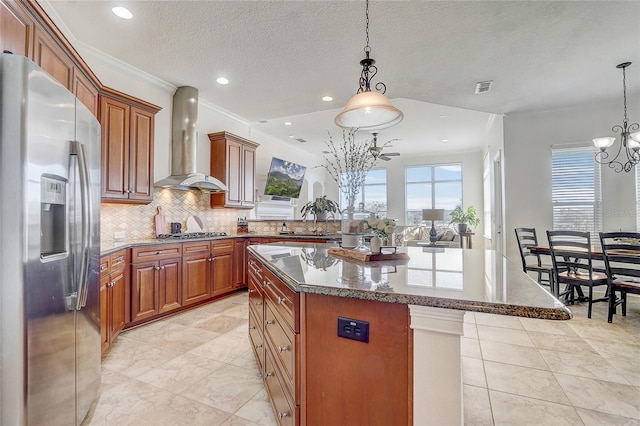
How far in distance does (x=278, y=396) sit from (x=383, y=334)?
2.78 feet

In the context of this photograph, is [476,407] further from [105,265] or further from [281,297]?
[105,265]

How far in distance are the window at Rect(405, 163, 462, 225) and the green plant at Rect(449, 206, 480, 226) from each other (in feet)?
2.11

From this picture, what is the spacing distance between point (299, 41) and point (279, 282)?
2502 mm

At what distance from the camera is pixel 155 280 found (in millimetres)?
3340

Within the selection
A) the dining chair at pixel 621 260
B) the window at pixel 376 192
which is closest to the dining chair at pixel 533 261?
the dining chair at pixel 621 260

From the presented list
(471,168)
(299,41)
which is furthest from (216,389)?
(471,168)

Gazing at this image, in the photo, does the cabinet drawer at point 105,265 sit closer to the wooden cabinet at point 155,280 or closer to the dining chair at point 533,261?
the wooden cabinet at point 155,280

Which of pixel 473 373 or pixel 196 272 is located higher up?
pixel 196 272

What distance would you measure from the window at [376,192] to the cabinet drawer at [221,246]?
5.98 metres

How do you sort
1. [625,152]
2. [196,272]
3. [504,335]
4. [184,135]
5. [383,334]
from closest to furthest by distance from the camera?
[383,334], [504,335], [196,272], [184,135], [625,152]

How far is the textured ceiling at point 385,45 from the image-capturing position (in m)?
2.55

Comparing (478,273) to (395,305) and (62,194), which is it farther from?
(62,194)

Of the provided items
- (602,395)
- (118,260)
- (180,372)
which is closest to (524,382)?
(602,395)

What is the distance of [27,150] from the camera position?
120cm
